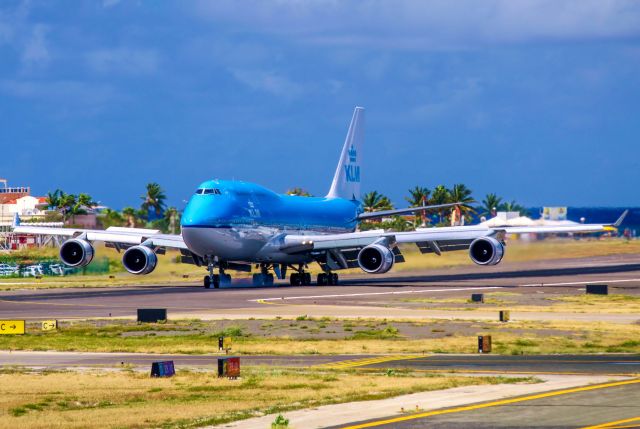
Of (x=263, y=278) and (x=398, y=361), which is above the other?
(x=263, y=278)

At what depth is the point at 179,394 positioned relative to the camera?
31.1 meters

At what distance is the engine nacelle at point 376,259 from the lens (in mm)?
82375

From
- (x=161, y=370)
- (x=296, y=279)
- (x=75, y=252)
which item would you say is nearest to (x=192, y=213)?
(x=75, y=252)

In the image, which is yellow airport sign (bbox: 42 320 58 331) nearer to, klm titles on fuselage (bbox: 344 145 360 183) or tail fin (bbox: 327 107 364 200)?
tail fin (bbox: 327 107 364 200)

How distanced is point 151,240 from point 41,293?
28.9 feet

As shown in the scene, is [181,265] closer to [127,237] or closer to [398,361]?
[127,237]

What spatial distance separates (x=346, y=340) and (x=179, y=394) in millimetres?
15943

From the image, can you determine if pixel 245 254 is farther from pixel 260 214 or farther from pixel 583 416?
pixel 583 416

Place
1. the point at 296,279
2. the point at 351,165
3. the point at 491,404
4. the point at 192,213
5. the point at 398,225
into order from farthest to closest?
the point at 398,225 < the point at 351,165 < the point at 296,279 < the point at 192,213 < the point at 491,404

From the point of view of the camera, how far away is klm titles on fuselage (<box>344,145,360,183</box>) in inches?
4279

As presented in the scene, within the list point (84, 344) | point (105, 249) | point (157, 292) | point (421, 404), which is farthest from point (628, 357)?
point (105, 249)

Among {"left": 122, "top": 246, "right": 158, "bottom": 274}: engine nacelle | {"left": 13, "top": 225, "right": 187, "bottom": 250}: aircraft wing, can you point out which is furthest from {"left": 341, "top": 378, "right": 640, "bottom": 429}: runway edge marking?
{"left": 13, "top": 225, "right": 187, "bottom": 250}: aircraft wing

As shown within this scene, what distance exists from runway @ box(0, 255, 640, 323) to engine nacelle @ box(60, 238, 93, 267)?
2.12 m

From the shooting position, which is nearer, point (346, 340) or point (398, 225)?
point (346, 340)
